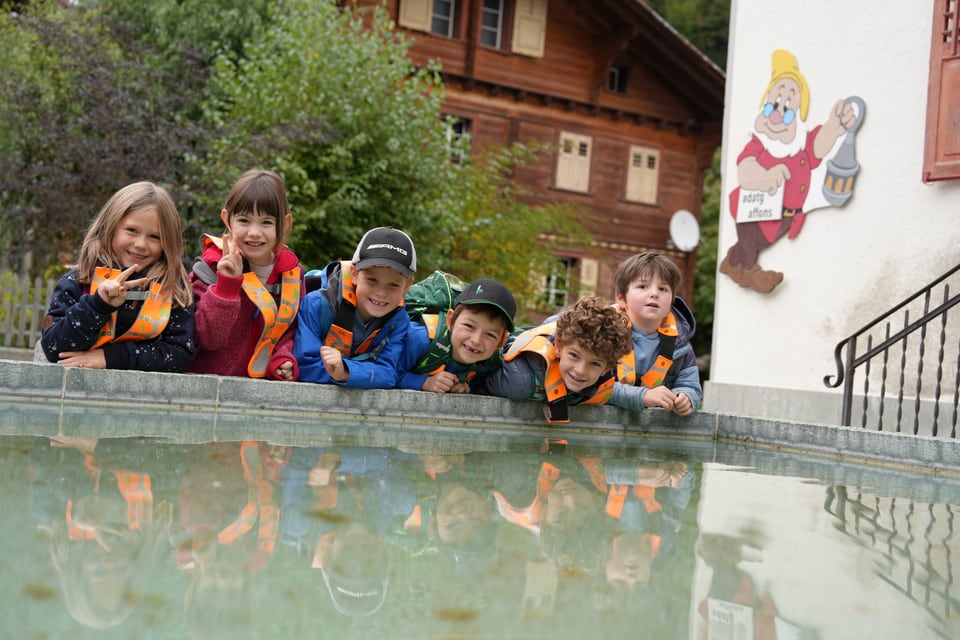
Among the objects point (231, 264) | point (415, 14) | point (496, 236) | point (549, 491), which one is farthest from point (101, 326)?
point (415, 14)

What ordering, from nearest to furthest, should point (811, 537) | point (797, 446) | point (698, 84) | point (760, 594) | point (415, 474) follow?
point (760, 594), point (811, 537), point (415, 474), point (797, 446), point (698, 84)

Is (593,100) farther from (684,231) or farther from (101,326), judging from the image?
(101,326)

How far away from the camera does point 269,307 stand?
15.1ft

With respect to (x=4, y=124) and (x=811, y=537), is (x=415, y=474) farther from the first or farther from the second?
(x=4, y=124)

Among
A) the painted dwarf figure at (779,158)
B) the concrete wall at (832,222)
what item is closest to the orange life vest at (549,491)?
the concrete wall at (832,222)

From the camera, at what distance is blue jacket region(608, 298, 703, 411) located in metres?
5.27

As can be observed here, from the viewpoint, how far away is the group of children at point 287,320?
435 centimetres

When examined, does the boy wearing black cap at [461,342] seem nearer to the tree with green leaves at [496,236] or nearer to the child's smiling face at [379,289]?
the child's smiling face at [379,289]

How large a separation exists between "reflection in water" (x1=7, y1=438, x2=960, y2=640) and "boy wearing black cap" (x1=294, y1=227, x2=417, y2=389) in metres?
1.35

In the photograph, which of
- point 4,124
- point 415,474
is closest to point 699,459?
Answer: point 415,474

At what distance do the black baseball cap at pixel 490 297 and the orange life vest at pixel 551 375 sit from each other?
0.25m

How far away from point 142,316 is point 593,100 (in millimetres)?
22433

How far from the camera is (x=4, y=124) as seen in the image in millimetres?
16219

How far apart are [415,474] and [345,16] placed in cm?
1338
